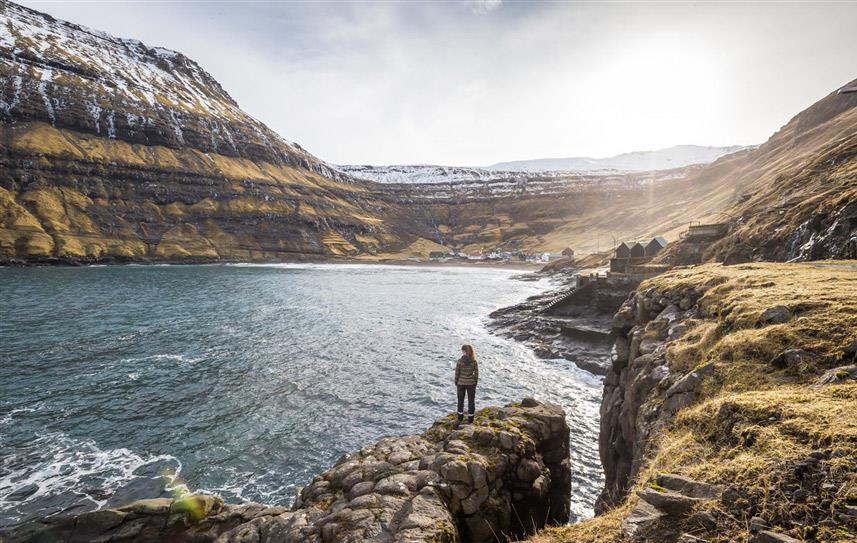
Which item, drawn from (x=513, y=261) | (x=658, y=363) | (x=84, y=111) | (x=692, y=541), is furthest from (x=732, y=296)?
(x=84, y=111)

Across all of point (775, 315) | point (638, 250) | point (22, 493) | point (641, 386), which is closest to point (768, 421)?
point (775, 315)

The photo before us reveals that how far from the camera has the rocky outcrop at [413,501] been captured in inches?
399

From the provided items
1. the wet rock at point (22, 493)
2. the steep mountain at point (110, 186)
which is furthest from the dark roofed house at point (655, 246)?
the steep mountain at point (110, 186)

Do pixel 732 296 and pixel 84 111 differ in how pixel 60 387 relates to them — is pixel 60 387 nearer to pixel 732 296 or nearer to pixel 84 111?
pixel 732 296

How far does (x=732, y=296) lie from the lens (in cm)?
1605

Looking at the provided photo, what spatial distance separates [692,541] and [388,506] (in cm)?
710

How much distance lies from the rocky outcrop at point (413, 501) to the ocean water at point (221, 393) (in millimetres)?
3533

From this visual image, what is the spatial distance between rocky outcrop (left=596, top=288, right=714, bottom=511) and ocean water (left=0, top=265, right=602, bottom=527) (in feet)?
11.0

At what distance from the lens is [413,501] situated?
33.7ft

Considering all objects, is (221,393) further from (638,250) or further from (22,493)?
(638,250)

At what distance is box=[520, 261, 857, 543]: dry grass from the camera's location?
6.13m

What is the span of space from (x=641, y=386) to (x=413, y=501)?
1078 centimetres

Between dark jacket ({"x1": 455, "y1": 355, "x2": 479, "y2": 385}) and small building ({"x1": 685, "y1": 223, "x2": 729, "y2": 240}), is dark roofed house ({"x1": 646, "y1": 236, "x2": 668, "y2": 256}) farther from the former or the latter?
dark jacket ({"x1": 455, "y1": 355, "x2": 479, "y2": 385})

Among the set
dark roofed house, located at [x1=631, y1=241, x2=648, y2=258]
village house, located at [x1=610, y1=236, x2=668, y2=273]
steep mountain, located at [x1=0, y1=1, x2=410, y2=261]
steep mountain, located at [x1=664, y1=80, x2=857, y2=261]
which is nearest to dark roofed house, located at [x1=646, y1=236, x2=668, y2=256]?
village house, located at [x1=610, y1=236, x2=668, y2=273]
